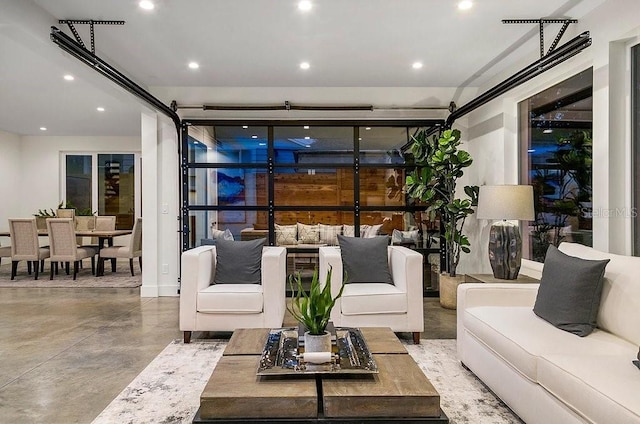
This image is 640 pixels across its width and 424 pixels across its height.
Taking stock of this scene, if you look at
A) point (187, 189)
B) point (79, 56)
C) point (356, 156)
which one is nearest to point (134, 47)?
point (79, 56)

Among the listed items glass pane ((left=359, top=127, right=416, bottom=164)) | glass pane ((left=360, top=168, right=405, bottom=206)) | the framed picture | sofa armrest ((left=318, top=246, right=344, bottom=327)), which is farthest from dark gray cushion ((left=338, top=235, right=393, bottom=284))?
the framed picture

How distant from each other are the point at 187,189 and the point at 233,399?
14.2 ft

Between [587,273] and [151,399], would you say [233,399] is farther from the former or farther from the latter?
[587,273]

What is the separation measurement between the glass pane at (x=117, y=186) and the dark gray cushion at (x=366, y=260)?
7.24 meters

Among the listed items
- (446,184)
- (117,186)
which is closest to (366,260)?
(446,184)

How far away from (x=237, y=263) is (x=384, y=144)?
2.75m

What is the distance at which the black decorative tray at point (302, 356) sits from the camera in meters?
2.11

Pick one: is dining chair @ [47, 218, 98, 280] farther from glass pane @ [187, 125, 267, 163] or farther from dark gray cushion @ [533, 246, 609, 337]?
dark gray cushion @ [533, 246, 609, 337]

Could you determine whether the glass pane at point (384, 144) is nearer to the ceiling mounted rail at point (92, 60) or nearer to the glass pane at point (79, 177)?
the ceiling mounted rail at point (92, 60)

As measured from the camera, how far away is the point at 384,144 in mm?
5891

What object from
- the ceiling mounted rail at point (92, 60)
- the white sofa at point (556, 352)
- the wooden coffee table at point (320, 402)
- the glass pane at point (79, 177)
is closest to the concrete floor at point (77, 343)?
the wooden coffee table at point (320, 402)

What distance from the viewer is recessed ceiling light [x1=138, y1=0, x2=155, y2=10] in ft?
10.8

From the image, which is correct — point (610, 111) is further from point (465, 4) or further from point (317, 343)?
point (317, 343)

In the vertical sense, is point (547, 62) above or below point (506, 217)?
above
